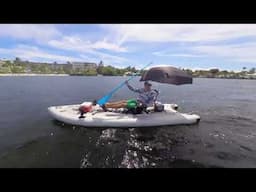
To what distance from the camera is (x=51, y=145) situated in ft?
24.5

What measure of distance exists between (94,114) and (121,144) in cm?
281

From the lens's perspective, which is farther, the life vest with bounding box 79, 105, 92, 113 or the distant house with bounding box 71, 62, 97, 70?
the distant house with bounding box 71, 62, 97, 70

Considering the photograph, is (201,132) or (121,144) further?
(201,132)

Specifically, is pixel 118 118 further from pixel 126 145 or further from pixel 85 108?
pixel 126 145

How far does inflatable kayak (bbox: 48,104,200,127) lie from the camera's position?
8969 mm

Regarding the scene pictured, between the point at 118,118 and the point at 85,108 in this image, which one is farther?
the point at 85,108

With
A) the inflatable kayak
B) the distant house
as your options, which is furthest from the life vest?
the distant house

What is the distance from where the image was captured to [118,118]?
9.25 meters

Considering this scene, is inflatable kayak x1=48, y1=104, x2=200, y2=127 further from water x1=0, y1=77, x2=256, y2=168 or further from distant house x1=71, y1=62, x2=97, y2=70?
distant house x1=71, y1=62, x2=97, y2=70

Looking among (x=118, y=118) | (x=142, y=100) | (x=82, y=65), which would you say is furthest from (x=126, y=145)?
(x=82, y=65)

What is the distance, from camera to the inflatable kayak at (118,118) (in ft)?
29.4
